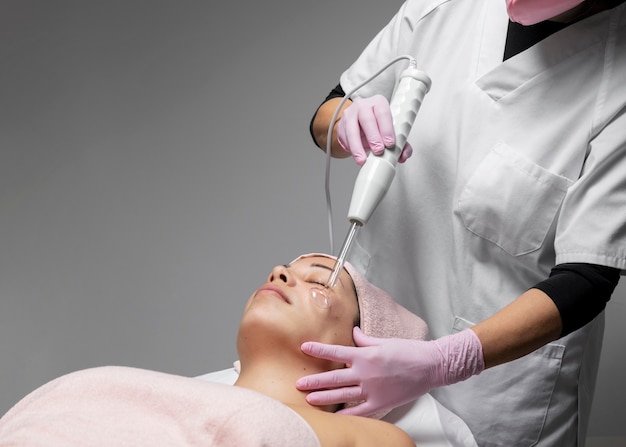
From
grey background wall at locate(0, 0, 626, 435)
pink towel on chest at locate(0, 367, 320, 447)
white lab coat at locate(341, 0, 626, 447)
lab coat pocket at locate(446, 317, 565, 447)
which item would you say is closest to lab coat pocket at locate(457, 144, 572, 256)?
white lab coat at locate(341, 0, 626, 447)

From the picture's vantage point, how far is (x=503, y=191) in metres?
1.68

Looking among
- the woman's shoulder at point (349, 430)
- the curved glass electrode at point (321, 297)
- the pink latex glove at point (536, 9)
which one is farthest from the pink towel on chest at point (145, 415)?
the pink latex glove at point (536, 9)

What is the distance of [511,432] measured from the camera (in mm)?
1831

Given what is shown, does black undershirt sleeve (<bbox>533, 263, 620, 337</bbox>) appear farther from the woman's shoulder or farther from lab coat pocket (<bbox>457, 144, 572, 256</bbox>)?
the woman's shoulder

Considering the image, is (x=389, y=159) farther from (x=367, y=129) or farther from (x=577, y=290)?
(x=577, y=290)

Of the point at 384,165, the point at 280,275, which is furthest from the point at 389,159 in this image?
the point at 280,275

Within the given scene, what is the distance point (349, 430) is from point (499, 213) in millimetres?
524

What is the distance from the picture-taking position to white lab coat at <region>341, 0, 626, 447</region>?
1606mm

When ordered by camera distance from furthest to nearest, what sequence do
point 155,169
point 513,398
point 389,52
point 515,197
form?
1. point 155,169
2. point 389,52
3. point 513,398
4. point 515,197

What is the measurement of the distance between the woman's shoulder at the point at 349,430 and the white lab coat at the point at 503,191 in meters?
0.34

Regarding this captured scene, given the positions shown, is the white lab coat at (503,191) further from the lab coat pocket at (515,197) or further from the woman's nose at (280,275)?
the woman's nose at (280,275)

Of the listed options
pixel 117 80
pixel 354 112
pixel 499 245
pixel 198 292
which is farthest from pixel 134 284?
pixel 499 245

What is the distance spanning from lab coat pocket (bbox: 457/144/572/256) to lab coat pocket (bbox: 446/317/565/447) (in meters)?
0.24

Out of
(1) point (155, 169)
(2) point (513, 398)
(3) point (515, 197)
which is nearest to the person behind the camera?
(3) point (515, 197)
